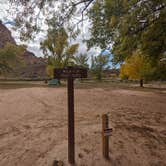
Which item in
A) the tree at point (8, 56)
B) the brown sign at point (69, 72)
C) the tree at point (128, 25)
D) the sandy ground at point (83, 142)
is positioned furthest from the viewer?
the tree at point (8, 56)

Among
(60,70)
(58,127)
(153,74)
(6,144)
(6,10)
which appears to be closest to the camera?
(60,70)

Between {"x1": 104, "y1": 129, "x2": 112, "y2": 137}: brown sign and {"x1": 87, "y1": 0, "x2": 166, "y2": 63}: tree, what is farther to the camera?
{"x1": 87, "y1": 0, "x2": 166, "y2": 63}: tree

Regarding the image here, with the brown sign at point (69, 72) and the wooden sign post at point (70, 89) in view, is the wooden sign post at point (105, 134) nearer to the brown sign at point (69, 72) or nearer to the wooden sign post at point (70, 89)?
the wooden sign post at point (70, 89)

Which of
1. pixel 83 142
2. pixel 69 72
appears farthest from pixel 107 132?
pixel 69 72

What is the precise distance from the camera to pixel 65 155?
141 inches

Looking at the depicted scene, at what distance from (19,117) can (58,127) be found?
221 centimetres

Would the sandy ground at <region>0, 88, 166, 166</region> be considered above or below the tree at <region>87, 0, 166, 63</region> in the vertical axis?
below

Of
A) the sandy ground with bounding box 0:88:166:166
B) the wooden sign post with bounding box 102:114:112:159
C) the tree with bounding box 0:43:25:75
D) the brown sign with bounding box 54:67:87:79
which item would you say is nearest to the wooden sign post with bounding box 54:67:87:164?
the brown sign with bounding box 54:67:87:79

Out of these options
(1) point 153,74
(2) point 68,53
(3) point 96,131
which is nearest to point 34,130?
(3) point 96,131

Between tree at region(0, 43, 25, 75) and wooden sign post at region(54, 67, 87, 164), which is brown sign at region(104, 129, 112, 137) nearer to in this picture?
wooden sign post at region(54, 67, 87, 164)

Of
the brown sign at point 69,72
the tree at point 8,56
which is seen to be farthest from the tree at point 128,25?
the tree at point 8,56

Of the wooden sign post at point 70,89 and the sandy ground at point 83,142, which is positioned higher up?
the wooden sign post at point 70,89

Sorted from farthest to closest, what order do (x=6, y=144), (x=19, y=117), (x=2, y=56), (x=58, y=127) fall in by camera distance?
(x=2, y=56) → (x=19, y=117) → (x=58, y=127) → (x=6, y=144)

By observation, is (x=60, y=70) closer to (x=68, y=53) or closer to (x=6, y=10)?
(x=6, y=10)
